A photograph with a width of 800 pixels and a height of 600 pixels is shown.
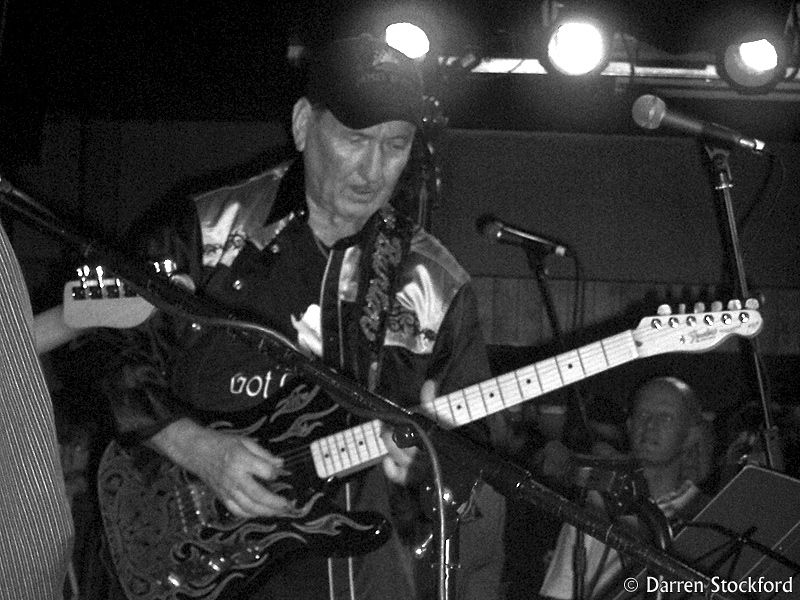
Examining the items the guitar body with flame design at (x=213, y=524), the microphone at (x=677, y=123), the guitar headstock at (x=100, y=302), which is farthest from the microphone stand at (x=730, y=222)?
the guitar headstock at (x=100, y=302)

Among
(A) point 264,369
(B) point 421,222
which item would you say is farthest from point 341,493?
(B) point 421,222

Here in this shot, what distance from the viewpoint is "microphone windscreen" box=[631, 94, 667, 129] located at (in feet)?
10.2

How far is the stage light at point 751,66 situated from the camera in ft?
13.2

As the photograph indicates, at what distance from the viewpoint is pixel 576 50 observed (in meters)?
4.09

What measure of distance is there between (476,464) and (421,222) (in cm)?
187

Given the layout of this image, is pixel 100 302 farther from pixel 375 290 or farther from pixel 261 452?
pixel 375 290

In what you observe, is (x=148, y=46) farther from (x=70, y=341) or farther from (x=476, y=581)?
(x=476, y=581)

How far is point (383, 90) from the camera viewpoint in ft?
8.48

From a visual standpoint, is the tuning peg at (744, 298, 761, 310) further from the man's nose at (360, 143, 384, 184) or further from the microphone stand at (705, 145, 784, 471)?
the man's nose at (360, 143, 384, 184)

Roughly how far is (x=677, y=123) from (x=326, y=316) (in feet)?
4.00

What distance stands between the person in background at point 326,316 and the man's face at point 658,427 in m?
2.04

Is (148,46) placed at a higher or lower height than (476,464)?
higher

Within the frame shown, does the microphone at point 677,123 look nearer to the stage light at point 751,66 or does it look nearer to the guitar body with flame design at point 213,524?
the stage light at point 751,66

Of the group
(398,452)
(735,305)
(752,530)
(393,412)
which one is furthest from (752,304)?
(393,412)
